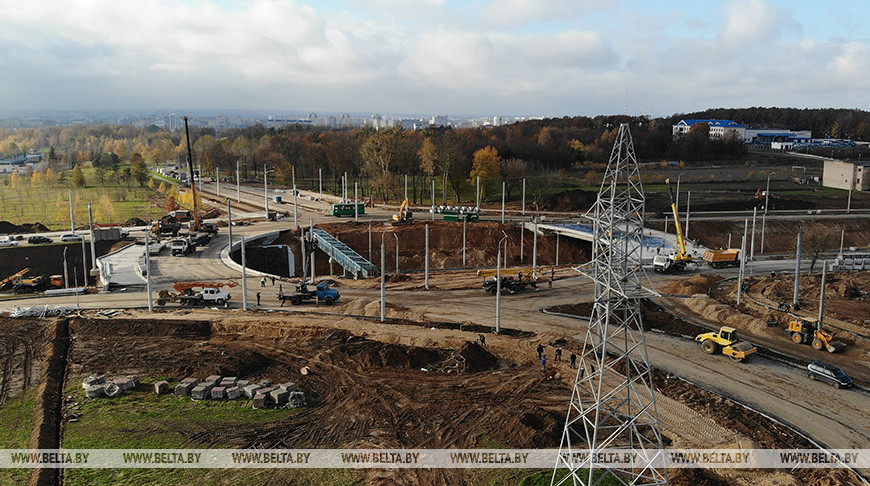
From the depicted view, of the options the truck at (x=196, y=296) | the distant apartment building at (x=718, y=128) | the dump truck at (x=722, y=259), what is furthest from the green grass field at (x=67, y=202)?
the distant apartment building at (x=718, y=128)

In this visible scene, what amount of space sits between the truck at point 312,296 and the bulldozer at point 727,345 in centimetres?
2599

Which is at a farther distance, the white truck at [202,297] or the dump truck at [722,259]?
the dump truck at [722,259]

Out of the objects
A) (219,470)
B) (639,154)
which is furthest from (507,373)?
(639,154)

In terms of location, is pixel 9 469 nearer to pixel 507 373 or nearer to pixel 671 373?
pixel 507 373

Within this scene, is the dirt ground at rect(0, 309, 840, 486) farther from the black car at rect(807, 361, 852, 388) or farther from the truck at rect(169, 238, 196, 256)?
the truck at rect(169, 238, 196, 256)

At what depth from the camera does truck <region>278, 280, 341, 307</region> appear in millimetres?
46500

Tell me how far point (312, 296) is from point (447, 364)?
54.9ft

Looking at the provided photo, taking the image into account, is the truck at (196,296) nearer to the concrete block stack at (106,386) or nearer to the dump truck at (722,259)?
the concrete block stack at (106,386)

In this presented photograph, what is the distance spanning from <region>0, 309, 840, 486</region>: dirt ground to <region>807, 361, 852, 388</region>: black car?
5940mm

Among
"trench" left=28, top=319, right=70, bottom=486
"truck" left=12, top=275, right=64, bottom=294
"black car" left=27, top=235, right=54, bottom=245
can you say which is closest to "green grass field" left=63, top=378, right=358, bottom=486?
"trench" left=28, top=319, right=70, bottom=486

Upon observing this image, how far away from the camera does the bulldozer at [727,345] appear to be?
112ft

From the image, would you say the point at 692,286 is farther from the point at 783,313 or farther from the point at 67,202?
the point at 67,202

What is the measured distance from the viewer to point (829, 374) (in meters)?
30.4

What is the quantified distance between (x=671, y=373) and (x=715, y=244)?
50.6 metres
